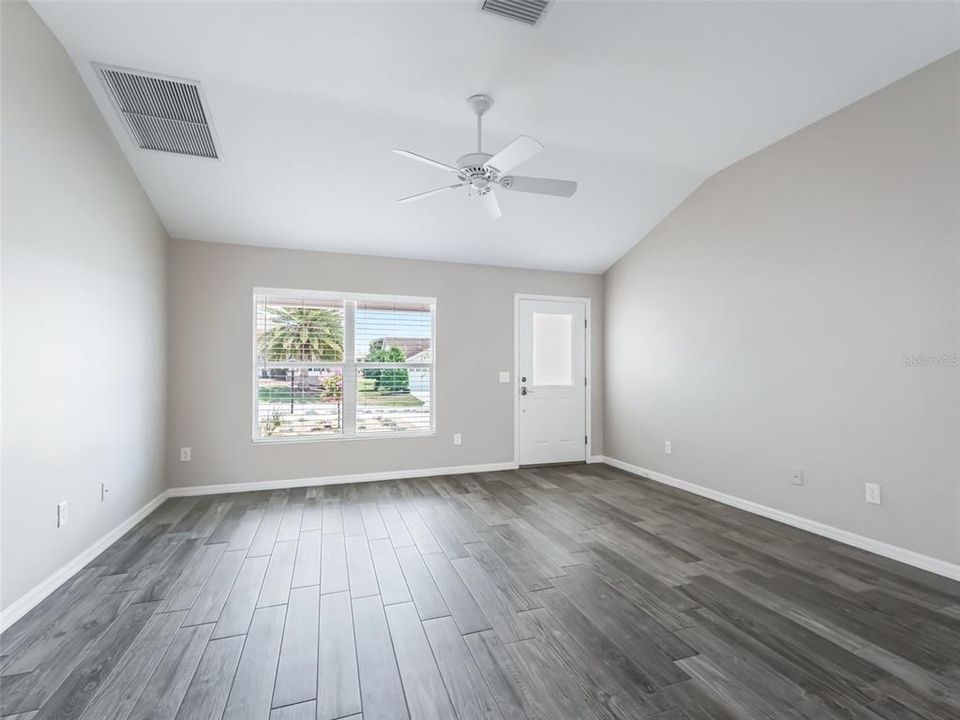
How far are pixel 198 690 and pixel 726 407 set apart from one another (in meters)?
4.02

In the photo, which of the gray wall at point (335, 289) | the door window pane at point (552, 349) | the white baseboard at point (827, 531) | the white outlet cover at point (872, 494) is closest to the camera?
the white baseboard at point (827, 531)

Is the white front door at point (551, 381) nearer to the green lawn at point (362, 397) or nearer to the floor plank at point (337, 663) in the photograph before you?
the green lawn at point (362, 397)

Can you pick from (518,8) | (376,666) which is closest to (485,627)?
(376,666)

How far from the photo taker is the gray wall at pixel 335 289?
165 inches

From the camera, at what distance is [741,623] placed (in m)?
2.09

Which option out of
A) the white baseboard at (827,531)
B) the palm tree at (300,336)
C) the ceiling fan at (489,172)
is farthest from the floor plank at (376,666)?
the white baseboard at (827,531)

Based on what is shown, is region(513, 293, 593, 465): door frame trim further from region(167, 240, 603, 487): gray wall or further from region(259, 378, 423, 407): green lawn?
region(259, 378, 423, 407): green lawn

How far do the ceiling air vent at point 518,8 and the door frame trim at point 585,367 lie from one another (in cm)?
325

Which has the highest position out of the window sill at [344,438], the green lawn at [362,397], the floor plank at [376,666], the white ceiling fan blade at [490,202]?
the white ceiling fan blade at [490,202]

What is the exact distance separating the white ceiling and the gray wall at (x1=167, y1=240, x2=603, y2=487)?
427 millimetres

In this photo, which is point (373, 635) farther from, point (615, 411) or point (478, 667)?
point (615, 411)

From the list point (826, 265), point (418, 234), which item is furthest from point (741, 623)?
point (418, 234)

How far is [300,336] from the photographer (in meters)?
4.59

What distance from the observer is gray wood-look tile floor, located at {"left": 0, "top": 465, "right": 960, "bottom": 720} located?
1.61 meters
